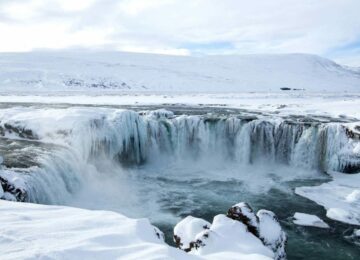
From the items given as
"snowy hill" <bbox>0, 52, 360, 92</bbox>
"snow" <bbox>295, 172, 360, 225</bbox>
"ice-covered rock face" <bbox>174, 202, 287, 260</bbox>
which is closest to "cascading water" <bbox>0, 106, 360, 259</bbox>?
"snow" <bbox>295, 172, 360, 225</bbox>

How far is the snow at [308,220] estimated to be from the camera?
40.9 feet

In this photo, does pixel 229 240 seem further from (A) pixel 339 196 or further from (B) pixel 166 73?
(B) pixel 166 73

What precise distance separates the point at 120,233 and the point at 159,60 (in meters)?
163

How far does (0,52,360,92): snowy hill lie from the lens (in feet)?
365

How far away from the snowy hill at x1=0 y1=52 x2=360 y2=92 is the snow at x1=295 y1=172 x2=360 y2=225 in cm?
8498

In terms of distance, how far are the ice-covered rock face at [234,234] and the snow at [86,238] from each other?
24mm

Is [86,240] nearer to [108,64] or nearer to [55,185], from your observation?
[55,185]

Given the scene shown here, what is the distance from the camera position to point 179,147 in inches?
882

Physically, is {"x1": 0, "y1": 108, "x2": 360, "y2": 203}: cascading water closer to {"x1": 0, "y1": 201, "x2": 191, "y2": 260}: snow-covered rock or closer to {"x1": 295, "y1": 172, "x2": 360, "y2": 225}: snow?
{"x1": 295, "y1": 172, "x2": 360, "y2": 225}: snow

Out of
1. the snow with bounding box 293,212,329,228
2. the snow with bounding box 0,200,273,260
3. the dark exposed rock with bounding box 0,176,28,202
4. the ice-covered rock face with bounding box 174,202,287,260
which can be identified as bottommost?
the snow with bounding box 293,212,329,228

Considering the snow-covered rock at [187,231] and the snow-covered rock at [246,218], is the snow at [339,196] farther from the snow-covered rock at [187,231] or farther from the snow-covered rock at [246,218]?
the snow-covered rock at [187,231]

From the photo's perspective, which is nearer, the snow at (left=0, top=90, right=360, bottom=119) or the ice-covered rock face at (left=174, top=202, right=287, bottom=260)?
the ice-covered rock face at (left=174, top=202, right=287, bottom=260)

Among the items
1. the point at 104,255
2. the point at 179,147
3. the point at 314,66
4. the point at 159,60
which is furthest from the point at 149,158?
the point at 314,66

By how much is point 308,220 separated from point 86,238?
942 centimetres
